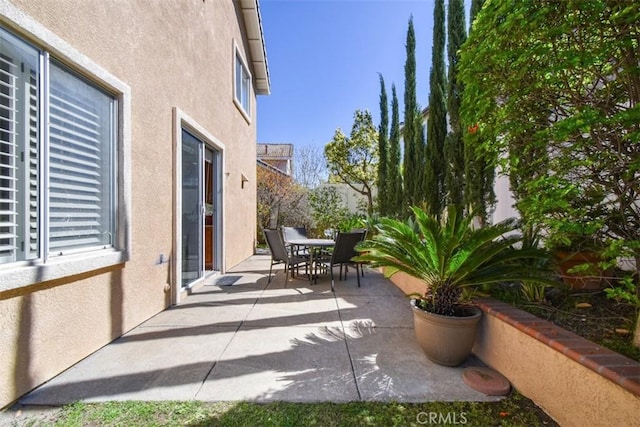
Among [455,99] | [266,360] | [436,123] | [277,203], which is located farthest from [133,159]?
[277,203]

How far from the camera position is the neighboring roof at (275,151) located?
91.6 feet

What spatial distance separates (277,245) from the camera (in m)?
6.23

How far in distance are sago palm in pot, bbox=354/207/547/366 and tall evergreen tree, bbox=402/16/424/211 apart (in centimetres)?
532

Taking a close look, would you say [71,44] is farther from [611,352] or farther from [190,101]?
[611,352]

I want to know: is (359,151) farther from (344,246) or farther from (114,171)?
(114,171)

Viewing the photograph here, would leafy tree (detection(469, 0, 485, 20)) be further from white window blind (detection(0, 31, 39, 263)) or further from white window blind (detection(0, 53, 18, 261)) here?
white window blind (detection(0, 53, 18, 261))

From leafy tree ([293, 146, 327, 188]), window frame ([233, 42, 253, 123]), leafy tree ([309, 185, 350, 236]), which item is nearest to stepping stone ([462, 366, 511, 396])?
window frame ([233, 42, 253, 123])

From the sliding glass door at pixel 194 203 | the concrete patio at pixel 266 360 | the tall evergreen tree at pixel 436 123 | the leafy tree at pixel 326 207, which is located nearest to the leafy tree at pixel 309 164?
the leafy tree at pixel 326 207

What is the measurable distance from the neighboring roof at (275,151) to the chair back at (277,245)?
72.3ft

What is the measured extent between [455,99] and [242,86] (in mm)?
6752

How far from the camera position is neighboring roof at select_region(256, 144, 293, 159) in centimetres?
2792

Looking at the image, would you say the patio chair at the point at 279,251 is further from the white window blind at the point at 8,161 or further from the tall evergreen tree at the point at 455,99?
the white window blind at the point at 8,161
